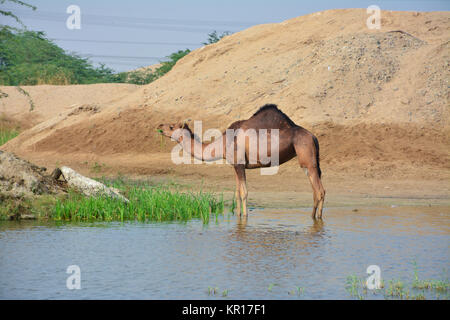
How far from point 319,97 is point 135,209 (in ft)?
44.5

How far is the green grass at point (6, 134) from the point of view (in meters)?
32.0

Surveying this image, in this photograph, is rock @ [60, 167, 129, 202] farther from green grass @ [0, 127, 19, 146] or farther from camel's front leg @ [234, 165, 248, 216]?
green grass @ [0, 127, 19, 146]

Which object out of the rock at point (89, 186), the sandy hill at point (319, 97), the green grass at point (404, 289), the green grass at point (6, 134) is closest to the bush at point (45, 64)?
the green grass at point (6, 134)

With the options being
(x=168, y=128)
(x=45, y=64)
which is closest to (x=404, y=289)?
(x=168, y=128)

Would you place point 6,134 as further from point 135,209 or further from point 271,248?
point 271,248

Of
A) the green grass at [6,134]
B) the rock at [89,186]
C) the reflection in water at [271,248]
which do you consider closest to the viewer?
the reflection in water at [271,248]

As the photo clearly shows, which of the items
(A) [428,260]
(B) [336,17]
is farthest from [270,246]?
(B) [336,17]

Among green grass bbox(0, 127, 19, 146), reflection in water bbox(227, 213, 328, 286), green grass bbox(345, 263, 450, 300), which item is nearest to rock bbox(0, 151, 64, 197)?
reflection in water bbox(227, 213, 328, 286)

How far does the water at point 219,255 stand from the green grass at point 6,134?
21.0 m

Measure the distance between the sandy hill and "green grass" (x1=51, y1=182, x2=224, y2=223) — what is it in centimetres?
859

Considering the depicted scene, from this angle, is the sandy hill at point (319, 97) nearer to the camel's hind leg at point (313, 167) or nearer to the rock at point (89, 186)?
the rock at point (89, 186)

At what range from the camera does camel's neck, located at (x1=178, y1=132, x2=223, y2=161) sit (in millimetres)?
13312

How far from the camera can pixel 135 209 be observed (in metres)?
13.0
